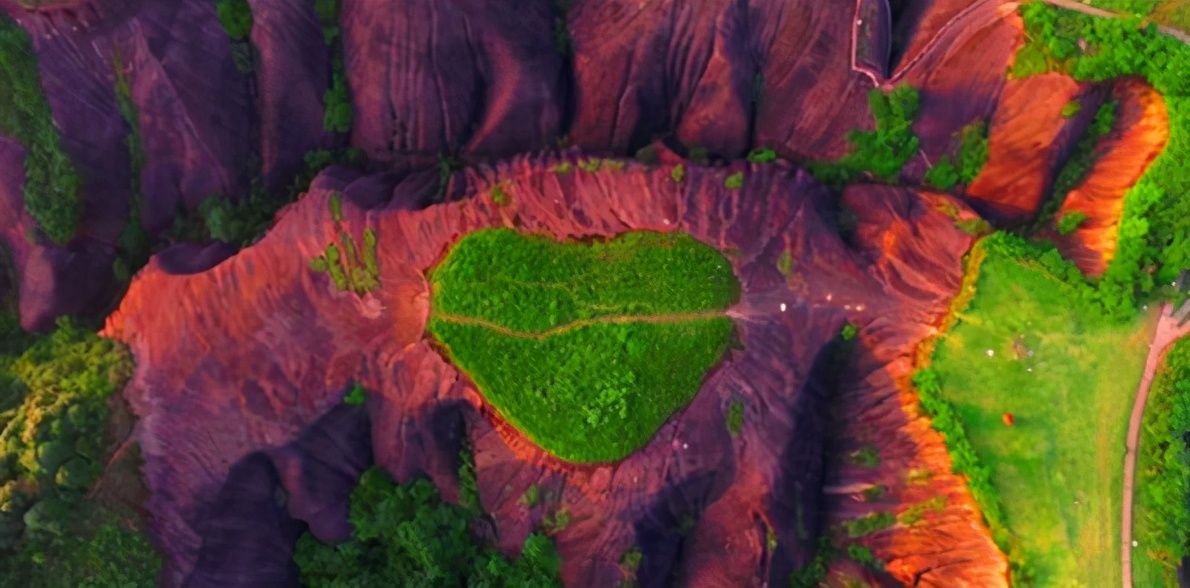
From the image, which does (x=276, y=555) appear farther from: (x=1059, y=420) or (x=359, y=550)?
(x=1059, y=420)

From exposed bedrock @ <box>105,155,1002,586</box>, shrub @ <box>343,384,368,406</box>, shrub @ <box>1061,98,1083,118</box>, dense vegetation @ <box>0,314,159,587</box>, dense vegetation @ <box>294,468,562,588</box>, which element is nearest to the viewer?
dense vegetation @ <box>0,314,159,587</box>

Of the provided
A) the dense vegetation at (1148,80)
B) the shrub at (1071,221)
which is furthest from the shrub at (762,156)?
the shrub at (1071,221)

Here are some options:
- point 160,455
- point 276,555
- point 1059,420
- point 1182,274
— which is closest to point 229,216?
point 160,455

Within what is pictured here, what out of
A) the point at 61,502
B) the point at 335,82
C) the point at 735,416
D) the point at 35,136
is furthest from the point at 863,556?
the point at 35,136

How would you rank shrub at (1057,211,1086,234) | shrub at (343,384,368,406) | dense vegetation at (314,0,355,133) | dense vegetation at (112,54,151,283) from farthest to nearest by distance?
dense vegetation at (314,0,355,133), dense vegetation at (112,54,151,283), shrub at (1057,211,1086,234), shrub at (343,384,368,406)

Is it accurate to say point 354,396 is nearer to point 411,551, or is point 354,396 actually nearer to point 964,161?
point 411,551

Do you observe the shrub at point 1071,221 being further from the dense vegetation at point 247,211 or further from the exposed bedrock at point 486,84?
the dense vegetation at point 247,211

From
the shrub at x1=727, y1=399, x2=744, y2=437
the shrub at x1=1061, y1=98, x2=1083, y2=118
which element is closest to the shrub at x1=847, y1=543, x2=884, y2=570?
the shrub at x1=727, y1=399, x2=744, y2=437

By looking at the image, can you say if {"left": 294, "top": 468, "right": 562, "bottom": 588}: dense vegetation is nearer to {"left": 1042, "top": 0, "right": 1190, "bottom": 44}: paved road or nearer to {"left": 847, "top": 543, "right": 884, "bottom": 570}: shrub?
{"left": 847, "top": 543, "right": 884, "bottom": 570}: shrub
